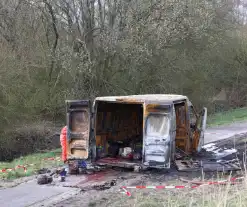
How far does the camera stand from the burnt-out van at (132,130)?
10.1 metres

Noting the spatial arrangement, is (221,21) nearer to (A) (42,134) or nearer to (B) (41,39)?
(B) (41,39)

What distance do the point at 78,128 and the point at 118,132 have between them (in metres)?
2.18

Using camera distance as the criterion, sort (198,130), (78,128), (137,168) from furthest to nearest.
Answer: (198,130) → (78,128) → (137,168)

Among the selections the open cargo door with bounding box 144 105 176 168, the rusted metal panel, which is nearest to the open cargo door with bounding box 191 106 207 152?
the open cargo door with bounding box 144 105 176 168

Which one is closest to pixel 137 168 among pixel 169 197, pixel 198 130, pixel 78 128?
pixel 78 128

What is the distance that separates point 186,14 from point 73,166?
12093 mm

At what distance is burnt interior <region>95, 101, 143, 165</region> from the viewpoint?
11742 millimetres

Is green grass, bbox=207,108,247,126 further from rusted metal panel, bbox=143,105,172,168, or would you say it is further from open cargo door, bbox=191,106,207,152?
rusted metal panel, bbox=143,105,172,168

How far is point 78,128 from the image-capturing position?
441 inches

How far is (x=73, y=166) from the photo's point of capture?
10.9 metres

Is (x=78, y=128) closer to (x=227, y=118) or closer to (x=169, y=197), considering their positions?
(x=169, y=197)

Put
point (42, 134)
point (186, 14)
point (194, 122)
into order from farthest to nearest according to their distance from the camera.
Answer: point (186, 14) → point (42, 134) → point (194, 122)

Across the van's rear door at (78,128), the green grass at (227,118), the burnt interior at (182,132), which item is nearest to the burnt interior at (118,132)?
the van's rear door at (78,128)

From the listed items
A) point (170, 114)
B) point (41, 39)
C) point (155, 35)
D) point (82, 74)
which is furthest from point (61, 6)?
point (170, 114)
